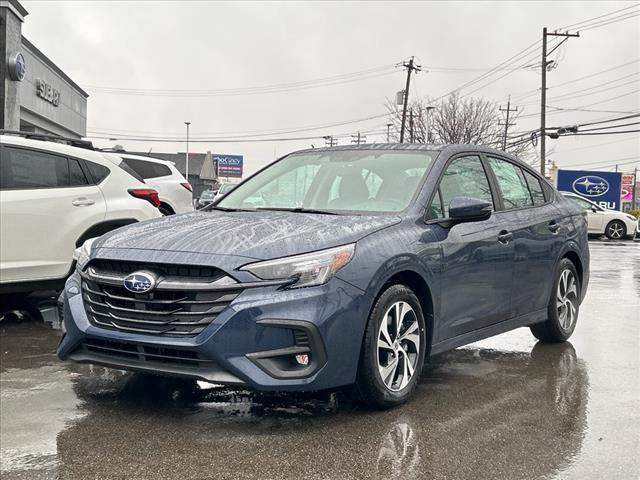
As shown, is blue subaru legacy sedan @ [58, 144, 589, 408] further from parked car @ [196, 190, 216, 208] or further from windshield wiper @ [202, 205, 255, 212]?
parked car @ [196, 190, 216, 208]

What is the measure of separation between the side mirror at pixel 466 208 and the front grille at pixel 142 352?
1899mm

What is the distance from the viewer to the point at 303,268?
12.1 feet

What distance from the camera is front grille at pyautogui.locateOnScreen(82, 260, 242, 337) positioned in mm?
3594

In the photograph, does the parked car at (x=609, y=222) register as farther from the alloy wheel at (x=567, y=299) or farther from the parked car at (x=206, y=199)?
the alloy wheel at (x=567, y=299)

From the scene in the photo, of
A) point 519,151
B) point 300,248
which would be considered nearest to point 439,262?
point 300,248

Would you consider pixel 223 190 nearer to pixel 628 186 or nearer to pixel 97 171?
pixel 97 171

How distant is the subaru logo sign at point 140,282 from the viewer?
3684mm

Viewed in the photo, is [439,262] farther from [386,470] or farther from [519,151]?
[519,151]

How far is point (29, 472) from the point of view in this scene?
3.19 metres

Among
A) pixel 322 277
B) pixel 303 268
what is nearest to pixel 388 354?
pixel 322 277

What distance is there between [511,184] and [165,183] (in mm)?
7243

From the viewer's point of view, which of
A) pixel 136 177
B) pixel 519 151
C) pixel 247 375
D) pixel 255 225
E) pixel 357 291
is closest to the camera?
pixel 247 375

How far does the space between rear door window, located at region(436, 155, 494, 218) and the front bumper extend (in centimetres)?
119

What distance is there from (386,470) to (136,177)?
214 inches
